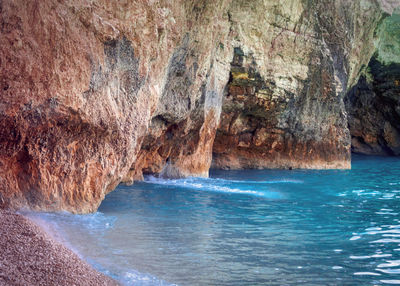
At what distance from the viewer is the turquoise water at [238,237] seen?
5.22 meters

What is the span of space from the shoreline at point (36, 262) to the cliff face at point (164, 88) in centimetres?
153

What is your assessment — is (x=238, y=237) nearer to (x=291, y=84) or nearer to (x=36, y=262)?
(x=36, y=262)

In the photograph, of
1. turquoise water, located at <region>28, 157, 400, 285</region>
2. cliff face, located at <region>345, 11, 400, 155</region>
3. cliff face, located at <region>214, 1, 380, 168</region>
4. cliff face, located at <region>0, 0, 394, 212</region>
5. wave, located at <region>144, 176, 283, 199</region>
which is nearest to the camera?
turquoise water, located at <region>28, 157, 400, 285</region>

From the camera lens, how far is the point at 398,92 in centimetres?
3144

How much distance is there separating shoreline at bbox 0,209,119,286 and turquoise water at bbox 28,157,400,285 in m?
0.42

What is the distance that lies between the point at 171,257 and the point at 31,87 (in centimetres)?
301

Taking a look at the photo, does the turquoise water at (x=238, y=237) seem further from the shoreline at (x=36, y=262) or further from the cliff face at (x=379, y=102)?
the cliff face at (x=379, y=102)

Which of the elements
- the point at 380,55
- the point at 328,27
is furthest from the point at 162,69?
the point at 380,55

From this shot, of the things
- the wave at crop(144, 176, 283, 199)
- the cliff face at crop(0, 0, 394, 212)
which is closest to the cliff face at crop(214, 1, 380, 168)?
the cliff face at crop(0, 0, 394, 212)

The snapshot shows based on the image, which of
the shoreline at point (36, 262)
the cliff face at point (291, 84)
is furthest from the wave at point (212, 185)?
the shoreline at point (36, 262)

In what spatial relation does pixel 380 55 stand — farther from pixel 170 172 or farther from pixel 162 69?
pixel 162 69

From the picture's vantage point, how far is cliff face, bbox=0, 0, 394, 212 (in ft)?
21.7

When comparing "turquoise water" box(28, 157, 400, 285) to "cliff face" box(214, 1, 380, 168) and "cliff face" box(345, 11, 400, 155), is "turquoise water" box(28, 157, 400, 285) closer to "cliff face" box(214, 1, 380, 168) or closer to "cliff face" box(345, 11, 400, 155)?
"cliff face" box(214, 1, 380, 168)

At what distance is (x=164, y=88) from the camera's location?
12.2m
